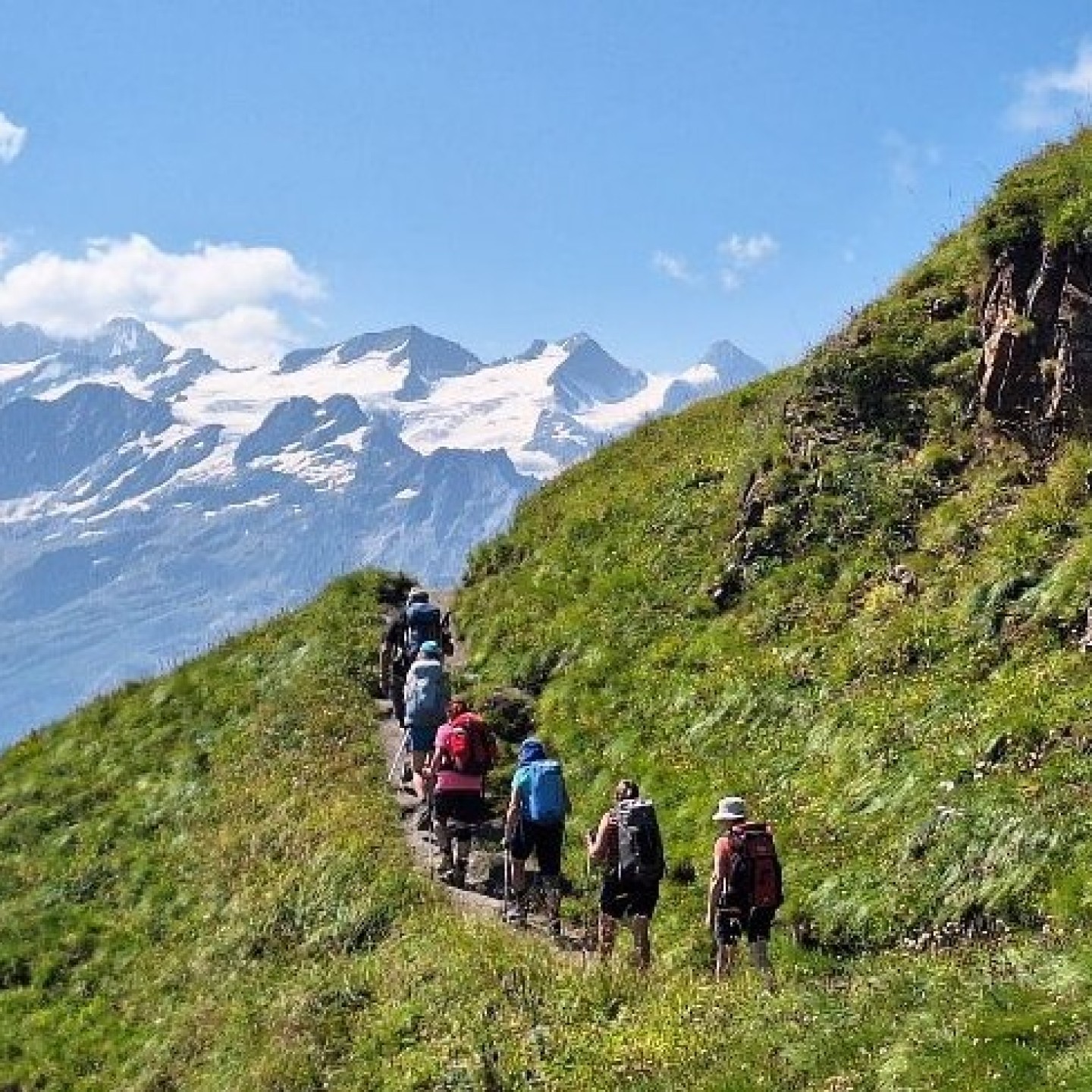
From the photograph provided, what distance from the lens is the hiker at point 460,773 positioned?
68.9 feet

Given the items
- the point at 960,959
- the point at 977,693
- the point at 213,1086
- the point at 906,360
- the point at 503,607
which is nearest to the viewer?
the point at 960,959

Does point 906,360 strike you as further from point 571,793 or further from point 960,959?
point 960,959

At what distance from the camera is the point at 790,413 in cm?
2938

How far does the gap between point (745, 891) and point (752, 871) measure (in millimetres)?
257

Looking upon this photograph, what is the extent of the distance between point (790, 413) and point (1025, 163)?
25.0ft

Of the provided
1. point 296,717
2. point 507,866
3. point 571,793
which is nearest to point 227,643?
point 296,717

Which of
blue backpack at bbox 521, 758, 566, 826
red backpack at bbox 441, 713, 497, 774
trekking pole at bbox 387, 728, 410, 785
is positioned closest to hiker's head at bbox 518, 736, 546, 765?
blue backpack at bbox 521, 758, 566, 826

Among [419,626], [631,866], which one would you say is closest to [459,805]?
[631,866]

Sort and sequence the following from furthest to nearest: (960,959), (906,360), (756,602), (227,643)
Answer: (227,643) < (906,360) < (756,602) < (960,959)

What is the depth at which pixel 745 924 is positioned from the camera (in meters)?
15.5

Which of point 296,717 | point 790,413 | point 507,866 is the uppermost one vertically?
point 790,413

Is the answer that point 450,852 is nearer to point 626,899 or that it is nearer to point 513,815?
point 513,815

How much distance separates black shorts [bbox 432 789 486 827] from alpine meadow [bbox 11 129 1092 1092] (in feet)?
4.26

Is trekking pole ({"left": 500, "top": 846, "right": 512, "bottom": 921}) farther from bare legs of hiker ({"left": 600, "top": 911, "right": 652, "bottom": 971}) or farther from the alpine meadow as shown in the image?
bare legs of hiker ({"left": 600, "top": 911, "right": 652, "bottom": 971})
